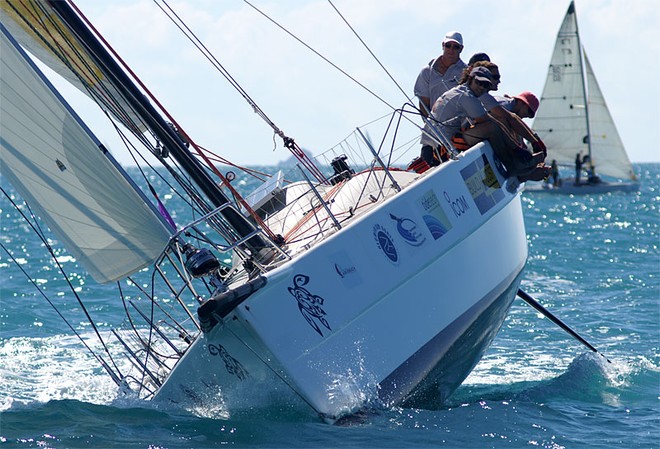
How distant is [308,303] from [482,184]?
88.3 inches

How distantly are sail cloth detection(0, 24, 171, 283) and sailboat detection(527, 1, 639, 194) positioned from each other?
1424 inches

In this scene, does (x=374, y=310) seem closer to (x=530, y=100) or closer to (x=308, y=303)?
(x=308, y=303)

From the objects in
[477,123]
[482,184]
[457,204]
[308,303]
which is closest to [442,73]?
[477,123]

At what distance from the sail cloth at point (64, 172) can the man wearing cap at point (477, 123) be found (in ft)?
8.21

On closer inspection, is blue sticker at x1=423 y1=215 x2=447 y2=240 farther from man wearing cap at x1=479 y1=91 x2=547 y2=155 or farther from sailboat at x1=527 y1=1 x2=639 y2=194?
sailboat at x1=527 y1=1 x2=639 y2=194

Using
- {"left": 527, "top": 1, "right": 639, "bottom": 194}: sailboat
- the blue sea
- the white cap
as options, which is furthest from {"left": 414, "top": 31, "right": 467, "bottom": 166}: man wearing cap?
{"left": 527, "top": 1, "right": 639, "bottom": 194}: sailboat

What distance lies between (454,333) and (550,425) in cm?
94

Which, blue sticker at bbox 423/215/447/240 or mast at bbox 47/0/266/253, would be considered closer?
mast at bbox 47/0/266/253

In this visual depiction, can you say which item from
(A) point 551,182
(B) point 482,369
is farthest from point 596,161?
(B) point 482,369

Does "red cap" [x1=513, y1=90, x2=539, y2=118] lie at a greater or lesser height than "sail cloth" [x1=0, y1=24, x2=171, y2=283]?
lesser

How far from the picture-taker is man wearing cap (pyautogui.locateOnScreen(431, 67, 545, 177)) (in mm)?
7879

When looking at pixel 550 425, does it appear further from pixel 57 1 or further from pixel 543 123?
pixel 543 123

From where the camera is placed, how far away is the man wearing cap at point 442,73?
9023 millimetres

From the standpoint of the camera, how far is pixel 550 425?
7.31 m
